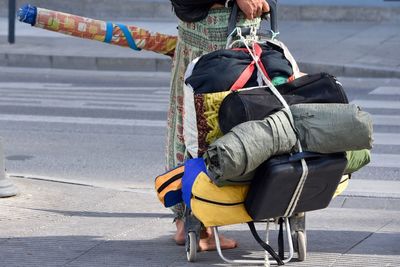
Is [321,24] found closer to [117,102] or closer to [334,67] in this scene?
[334,67]

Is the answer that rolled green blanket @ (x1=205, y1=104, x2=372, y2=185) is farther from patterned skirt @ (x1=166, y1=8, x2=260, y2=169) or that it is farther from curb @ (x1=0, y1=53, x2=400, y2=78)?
curb @ (x1=0, y1=53, x2=400, y2=78)

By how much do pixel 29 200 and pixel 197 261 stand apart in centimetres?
185

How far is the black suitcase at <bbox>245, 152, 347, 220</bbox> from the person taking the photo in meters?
4.75

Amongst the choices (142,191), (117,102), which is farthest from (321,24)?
(142,191)

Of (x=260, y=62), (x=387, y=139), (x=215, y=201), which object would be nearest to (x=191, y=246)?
(x=215, y=201)

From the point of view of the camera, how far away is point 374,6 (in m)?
18.1

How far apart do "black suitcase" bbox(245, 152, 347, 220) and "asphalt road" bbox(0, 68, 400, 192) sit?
10.1 feet

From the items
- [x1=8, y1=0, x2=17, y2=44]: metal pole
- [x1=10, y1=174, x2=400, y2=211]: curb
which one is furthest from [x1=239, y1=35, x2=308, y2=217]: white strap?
[x1=8, y1=0, x2=17, y2=44]: metal pole

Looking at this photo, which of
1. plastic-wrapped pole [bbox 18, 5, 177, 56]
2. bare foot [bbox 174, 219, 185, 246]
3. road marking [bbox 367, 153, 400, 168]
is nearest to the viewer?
bare foot [bbox 174, 219, 185, 246]

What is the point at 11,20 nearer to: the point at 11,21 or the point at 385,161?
the point at 11,21

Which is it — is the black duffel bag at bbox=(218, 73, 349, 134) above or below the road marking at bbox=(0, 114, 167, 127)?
above

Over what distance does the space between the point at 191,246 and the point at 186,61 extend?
0.99m

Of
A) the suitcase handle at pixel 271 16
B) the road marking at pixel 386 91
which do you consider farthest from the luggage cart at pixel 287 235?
the road marking at pixel 386 91

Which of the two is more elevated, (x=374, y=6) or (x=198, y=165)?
(x=198, y=165)
